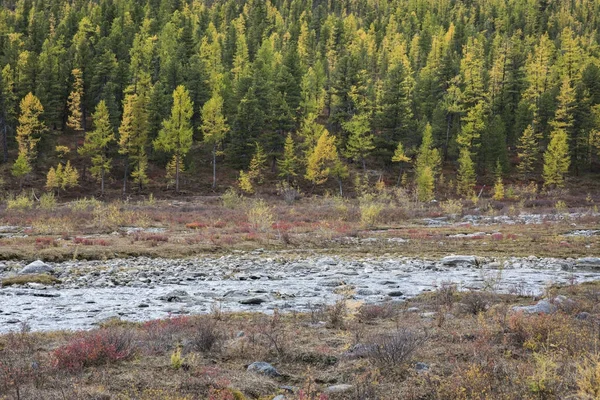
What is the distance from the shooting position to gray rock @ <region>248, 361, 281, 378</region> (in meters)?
6.50

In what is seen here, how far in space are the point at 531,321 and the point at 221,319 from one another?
17.7 feet

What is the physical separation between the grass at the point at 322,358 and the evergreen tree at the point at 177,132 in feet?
176

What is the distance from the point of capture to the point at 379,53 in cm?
9788

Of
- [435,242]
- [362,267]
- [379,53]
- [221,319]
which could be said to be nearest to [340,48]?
[379,53]

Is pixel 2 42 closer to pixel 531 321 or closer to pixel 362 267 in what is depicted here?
pixel 362 267

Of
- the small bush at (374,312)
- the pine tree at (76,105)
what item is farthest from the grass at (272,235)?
the pine tree at (76,105)

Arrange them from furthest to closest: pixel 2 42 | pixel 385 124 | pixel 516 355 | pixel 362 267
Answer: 1. pixel 2 42
2. pixel 385 124
3. pixel 362 267
4. pixel 516 355

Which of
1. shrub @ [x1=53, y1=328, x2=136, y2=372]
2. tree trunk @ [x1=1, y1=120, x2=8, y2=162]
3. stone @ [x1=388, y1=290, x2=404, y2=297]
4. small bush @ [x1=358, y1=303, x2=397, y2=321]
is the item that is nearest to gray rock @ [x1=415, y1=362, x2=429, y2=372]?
small bush @ [x1=358, y1=303, x2=397, y2=321]

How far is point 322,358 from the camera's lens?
7047 millimetres

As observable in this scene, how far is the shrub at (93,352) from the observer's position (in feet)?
20.6

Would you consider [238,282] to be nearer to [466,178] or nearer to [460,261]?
[460,261]

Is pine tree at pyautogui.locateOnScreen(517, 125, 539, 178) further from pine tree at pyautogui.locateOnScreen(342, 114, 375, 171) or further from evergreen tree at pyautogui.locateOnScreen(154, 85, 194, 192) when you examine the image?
evergreen tree at pyautogui.locateOnScreen(154, 85, 194, 192)

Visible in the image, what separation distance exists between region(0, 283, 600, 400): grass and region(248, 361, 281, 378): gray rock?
0.54ft

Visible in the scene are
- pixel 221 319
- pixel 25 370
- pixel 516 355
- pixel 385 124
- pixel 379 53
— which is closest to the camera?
pixel 25 370
